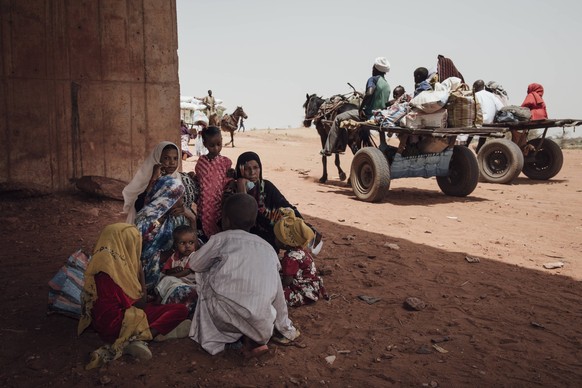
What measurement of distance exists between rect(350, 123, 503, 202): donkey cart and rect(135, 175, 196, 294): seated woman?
4359 millimetres

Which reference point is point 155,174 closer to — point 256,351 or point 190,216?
point 190,216

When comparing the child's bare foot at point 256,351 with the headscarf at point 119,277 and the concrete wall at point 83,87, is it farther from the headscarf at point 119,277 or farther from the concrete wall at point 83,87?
the concrete wall at point 83,87

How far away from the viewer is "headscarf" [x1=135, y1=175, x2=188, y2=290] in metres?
3.28

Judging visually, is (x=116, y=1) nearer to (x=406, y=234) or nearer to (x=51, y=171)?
(x=51, y=171)

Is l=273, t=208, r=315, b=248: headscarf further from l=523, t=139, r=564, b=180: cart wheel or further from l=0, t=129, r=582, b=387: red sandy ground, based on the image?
l=523, t=139, r=564, b=180: cart wheel

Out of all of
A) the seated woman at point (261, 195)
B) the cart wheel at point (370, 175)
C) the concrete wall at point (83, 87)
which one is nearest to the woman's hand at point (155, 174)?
the seated woman at point (261, 195)

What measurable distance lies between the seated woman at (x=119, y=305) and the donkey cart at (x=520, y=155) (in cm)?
833

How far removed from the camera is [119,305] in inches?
104

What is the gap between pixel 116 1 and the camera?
579cm

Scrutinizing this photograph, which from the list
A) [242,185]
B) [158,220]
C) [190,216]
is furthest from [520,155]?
[158,220]

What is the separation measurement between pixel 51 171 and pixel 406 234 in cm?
424

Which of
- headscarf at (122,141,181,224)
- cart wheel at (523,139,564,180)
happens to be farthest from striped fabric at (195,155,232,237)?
cart wheel at (523,139,564,180)

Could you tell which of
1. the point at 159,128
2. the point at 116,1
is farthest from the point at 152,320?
the point at 116,1

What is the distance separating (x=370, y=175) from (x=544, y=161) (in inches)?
203
